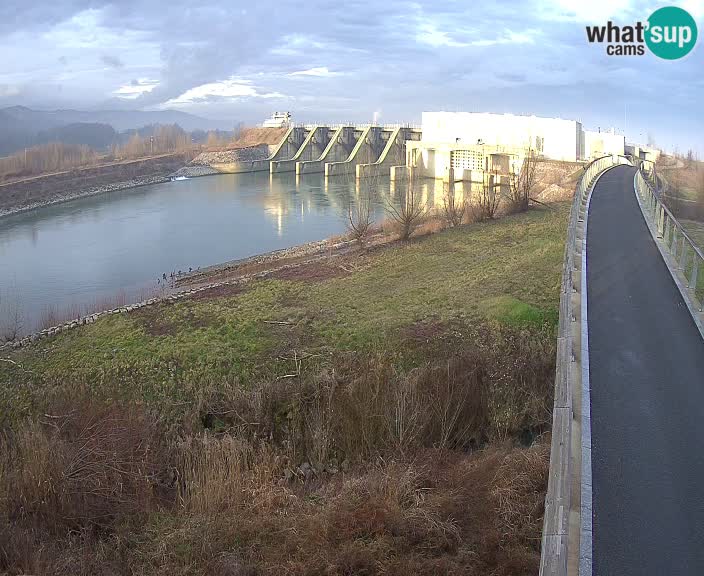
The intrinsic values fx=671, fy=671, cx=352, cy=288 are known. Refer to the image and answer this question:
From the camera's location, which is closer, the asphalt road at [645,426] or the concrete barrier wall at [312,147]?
the asphalt road at [645,426]

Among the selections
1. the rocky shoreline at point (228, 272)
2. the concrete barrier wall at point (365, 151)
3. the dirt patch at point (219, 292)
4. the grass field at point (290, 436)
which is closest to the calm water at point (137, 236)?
the rocky shoreline at point (228, 272)

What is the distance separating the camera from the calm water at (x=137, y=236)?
20844 mm

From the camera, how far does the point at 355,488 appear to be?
23.2ft

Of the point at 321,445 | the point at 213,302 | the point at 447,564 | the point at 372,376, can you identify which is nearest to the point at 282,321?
the point at 213,302

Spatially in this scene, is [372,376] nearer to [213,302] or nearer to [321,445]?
[321,445]

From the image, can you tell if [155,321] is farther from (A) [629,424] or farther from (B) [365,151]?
(B) [365,151]

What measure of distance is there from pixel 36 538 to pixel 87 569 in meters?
0.86

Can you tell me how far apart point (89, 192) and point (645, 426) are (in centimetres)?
4928

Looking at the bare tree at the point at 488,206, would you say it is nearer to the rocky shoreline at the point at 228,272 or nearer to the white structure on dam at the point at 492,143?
the rocky shoreline at the point at 228,272

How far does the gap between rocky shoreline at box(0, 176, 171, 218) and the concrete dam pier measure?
29.7 ft

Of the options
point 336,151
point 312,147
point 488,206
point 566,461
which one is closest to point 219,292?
point 488,206

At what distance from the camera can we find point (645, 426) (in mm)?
5887

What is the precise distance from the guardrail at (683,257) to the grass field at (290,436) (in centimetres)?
224

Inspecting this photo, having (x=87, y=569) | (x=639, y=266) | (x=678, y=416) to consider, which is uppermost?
(x=639, y=266)
